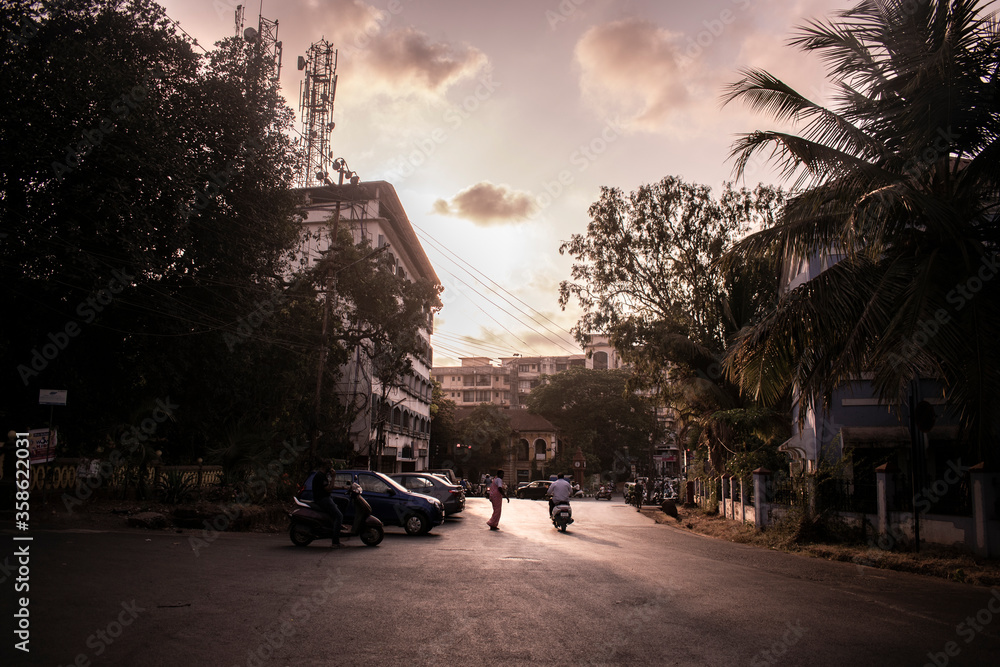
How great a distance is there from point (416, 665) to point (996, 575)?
391 inches

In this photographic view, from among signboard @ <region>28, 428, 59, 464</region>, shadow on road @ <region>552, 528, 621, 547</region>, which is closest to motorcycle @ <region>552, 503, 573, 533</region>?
shadow on road @ <region>552, 528, 621, 547</region>

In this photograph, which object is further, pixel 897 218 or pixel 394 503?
pixel 394 503

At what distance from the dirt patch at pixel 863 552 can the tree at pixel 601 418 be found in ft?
165

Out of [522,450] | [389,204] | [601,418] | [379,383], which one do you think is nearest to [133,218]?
[379,383]

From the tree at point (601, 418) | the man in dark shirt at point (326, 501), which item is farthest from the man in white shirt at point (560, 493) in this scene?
the tree at point (601, 418)

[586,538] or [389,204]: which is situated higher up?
[389,204]

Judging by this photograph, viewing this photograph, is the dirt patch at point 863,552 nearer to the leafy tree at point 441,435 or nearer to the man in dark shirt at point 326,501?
the man in dark shirt at point 326,501

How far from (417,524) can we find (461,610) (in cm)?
989

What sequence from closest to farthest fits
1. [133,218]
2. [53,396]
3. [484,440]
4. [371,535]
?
[371,535], [53,396], [133,218], [484,440]

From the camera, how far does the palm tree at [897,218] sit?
9898mm

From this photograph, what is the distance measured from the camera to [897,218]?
11102mm

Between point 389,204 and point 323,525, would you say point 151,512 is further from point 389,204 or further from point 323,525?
point 389,204

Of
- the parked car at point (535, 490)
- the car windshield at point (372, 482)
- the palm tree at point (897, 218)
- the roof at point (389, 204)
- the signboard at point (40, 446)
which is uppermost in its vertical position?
the roof at point (389, 204)

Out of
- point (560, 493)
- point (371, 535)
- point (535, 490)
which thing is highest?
point (560, 493)
